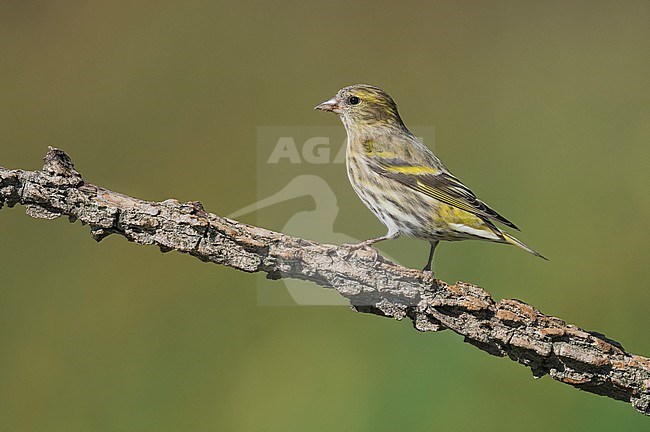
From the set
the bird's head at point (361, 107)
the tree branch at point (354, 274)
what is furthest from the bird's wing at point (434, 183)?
the tree branch at point (354, 274)

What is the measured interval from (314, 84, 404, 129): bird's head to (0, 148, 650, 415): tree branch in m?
0.61

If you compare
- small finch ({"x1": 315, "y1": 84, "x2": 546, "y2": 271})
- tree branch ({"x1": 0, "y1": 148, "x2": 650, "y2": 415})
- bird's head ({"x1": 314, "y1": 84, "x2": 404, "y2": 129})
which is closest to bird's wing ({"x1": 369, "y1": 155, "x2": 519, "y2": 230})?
small finch ({"x1": 315, "y1": 84, "x2": 546, "y2": 271})

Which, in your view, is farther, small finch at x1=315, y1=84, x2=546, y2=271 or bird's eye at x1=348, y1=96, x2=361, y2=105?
bird's eye at x1=348, y1=96, x2=361, y2=105

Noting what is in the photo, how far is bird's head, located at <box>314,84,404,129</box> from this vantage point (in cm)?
192

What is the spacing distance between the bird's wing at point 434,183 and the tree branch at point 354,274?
1.12 ft

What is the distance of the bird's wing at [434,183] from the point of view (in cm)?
171

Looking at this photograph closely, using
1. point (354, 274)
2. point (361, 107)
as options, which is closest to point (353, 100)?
point (361, 107)

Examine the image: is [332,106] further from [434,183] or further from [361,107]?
[434,183]

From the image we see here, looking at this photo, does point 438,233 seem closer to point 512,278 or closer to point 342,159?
point 342,159

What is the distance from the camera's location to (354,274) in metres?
1.36

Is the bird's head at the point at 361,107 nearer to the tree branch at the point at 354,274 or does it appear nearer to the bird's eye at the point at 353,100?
Result: the bird's eye at the point at 353,100

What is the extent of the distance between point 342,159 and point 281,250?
1.26 meters

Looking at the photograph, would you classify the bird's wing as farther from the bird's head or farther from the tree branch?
the tree branch

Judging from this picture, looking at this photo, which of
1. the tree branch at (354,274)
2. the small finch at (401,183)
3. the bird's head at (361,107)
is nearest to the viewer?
the tree branch at (354,274)
